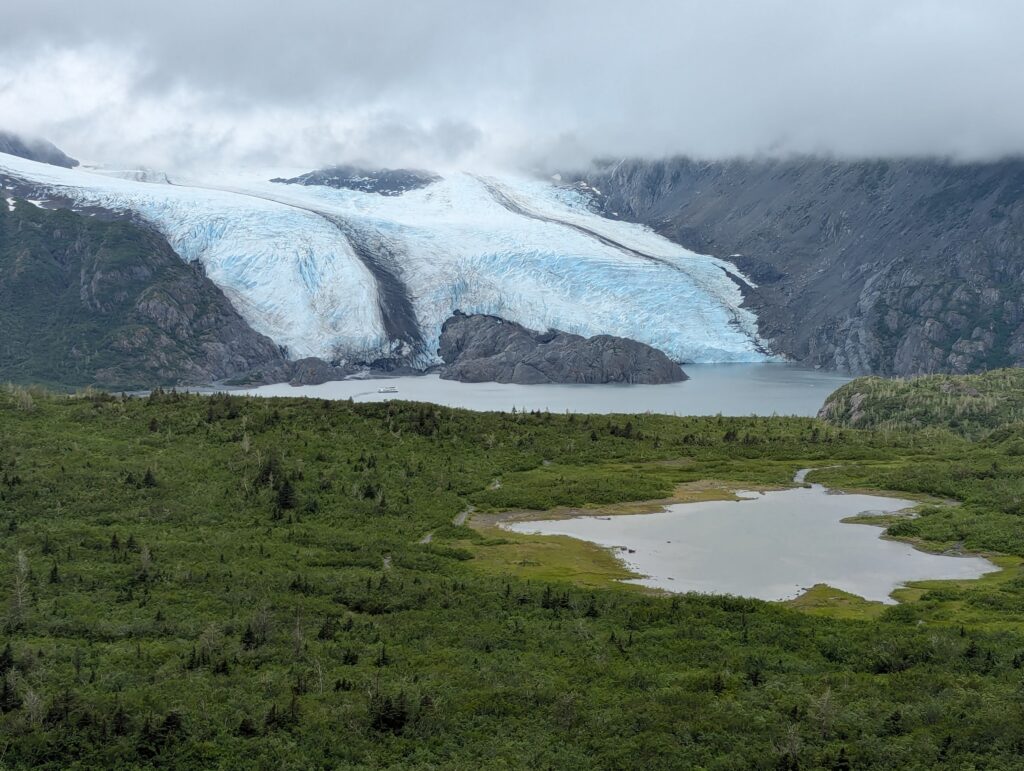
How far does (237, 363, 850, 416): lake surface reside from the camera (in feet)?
315

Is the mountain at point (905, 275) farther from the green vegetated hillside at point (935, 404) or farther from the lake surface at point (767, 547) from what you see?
the lake surface at point (767, 547)

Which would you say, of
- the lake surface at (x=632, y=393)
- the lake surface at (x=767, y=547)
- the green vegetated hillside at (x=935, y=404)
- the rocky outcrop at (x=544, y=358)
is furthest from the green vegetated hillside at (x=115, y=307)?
the lake surface at (x=767, y=547)

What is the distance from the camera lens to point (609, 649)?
59.9 feet

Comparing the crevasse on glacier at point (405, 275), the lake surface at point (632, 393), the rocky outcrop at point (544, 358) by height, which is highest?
the crevasse on glacier at point (405, 275)

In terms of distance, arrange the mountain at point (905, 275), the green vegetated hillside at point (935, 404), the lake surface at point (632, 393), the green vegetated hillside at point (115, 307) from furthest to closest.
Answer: the mountain at point (905, 275) → the green vegetated hillside at point (115, 307) → the lake surface at point (632, 393) → the green vegetated hillside at point (935, 404)

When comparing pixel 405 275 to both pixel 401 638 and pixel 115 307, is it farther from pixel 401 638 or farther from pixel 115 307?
pixel 401 638

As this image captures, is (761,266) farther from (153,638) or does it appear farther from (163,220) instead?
(153,638)

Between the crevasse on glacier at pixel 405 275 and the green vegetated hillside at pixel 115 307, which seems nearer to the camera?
the green vegetated hillside at pixel 115 307

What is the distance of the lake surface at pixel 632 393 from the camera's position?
96062 mm

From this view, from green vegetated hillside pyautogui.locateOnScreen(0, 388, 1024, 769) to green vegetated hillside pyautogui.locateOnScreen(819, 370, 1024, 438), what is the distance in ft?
62.9

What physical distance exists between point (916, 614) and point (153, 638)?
15.0m

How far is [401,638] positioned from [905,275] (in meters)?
152

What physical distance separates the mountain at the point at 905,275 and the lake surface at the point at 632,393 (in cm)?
1741

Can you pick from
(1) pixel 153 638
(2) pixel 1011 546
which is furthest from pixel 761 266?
(1) pixel 153 638
